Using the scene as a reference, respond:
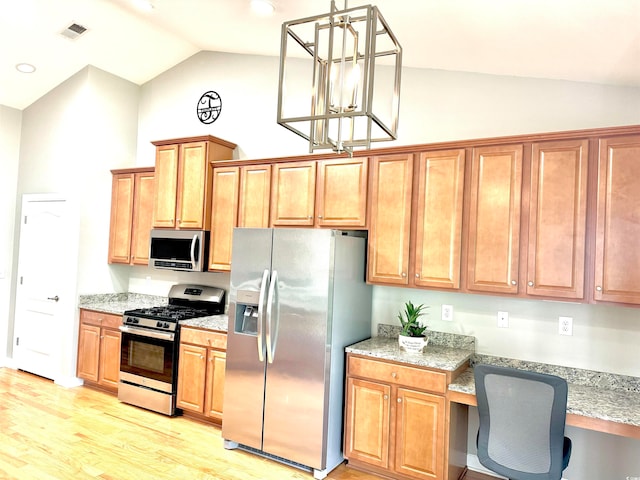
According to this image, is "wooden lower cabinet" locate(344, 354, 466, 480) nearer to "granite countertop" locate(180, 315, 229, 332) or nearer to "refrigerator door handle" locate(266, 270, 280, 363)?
"refrigerator door handle" locate(266, 270, 280, 363)

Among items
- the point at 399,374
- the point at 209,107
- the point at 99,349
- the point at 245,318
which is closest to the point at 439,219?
the point at 399,374

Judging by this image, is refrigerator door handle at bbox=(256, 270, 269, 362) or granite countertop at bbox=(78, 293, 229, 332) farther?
granite countertop at bbox=(78, 293, 229, 332)

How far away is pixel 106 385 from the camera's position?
4.44 m

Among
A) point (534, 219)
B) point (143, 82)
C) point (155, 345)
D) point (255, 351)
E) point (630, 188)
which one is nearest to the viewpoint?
point (630, 188)

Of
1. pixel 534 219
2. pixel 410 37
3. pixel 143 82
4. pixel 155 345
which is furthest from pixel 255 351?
pixel 143 82

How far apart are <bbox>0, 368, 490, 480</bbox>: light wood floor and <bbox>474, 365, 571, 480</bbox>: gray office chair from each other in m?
0.84

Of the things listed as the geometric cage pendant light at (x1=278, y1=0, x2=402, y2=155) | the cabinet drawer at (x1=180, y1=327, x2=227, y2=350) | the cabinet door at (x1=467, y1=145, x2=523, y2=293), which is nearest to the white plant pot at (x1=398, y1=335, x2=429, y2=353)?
the cabinet door at (x1=467, y1=145, x2=523, y2=293)

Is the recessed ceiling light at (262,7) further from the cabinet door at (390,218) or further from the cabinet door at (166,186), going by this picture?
the cabinet door at (166,186)

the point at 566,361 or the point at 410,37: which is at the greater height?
the point at 410,37

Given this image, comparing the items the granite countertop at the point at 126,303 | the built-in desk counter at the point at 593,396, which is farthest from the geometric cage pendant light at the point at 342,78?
the granite countertop at the point at 126,303

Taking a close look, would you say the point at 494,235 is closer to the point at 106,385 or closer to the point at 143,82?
the point at 106,385

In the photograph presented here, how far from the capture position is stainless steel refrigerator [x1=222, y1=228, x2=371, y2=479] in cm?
301

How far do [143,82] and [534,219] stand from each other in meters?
4.61

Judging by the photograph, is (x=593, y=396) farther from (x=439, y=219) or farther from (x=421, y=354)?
(x=439, y=219)
